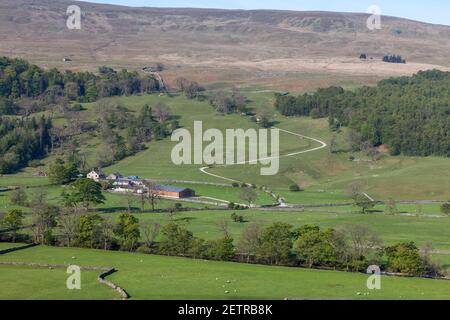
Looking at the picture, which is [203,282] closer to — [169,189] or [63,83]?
[169,189]

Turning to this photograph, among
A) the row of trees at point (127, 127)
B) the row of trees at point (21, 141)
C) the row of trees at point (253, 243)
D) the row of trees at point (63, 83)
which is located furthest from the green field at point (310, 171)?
the row of trees at point (253, 243)

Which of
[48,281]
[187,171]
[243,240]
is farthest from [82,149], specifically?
[48,281]

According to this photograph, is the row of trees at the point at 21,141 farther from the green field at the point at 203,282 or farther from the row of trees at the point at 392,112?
the green field at the point at 203,282

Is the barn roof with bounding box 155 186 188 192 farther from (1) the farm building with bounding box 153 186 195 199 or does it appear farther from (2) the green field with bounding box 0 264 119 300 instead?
(2) the green field with bounding box 0 264 119 300

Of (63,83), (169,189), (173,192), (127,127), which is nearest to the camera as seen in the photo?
(173,192)

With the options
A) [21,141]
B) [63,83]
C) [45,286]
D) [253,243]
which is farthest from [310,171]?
[63,83]

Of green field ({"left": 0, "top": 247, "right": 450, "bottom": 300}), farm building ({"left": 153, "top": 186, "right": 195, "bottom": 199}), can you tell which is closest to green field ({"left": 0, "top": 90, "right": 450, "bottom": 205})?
farm building ({"left": 153, "top": 186, "right": 195, "bottom": 199})
